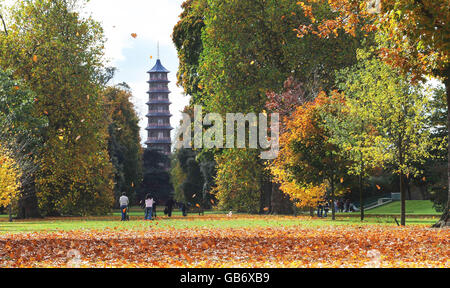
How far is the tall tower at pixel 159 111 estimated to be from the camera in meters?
133

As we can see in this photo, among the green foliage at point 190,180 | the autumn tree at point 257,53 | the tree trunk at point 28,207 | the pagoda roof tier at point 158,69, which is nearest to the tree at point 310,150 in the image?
the autumn tree at point 257,53

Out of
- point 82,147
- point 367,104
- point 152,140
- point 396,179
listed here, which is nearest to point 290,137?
point 367,104

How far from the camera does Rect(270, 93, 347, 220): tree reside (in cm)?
3142

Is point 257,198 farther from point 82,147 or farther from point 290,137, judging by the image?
point 290,137

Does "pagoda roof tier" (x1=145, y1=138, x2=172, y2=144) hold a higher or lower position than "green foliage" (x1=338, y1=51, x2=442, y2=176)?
higher

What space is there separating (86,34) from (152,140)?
9157 centimetres

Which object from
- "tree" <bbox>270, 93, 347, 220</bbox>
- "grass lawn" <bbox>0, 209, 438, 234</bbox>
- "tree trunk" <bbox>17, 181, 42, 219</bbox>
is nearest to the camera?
"grass lawn" <bbox>0, 209, 438, 234</bbox>

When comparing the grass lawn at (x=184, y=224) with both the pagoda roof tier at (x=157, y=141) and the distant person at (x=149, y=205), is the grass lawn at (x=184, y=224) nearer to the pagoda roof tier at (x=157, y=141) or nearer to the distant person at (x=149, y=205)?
the distant person at (x=149, y=205)

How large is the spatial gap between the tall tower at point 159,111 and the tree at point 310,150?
100 metres

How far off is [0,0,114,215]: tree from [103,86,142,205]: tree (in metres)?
23.8

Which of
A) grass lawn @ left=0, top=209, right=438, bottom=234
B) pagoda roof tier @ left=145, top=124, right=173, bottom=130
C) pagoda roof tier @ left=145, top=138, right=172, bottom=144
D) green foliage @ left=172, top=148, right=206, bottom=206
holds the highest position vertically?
pagoda roof tier @ left=145, top=124, right=173, bottom=130

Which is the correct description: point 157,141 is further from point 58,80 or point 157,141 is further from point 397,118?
point 397,118

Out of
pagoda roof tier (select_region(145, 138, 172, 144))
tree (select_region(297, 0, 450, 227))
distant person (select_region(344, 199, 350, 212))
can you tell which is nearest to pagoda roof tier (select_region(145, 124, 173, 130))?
pagoda roof tier (select_region(145, 138, 172, 144))

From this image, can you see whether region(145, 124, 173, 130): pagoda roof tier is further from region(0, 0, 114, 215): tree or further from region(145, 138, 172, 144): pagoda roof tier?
region(0, 0, 114, 215): tree
